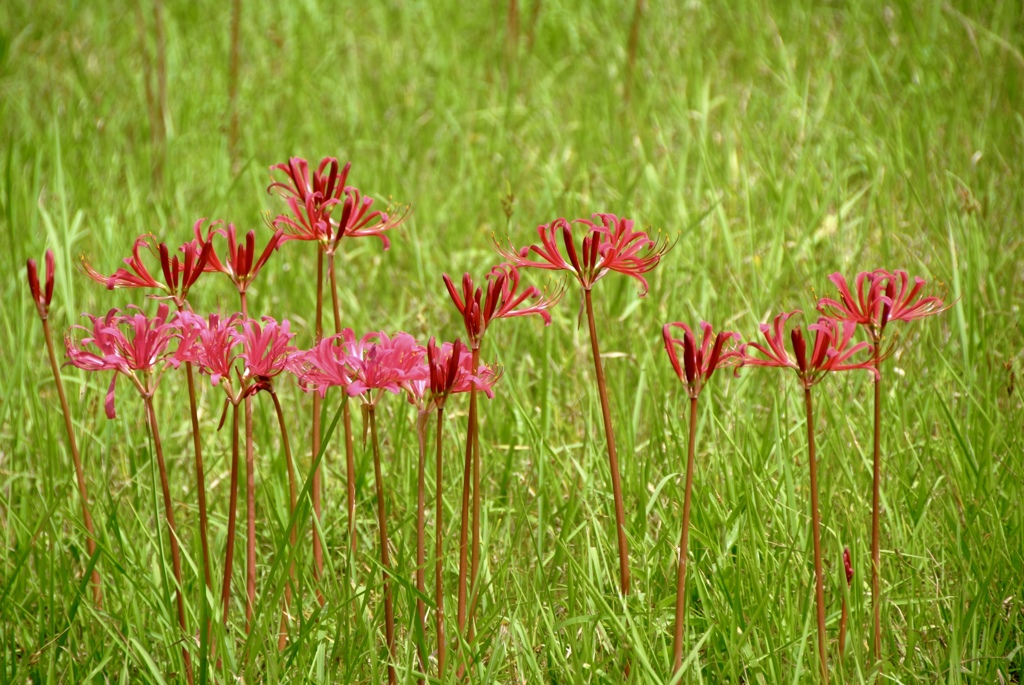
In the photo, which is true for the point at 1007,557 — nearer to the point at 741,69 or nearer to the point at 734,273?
the point at 734,273

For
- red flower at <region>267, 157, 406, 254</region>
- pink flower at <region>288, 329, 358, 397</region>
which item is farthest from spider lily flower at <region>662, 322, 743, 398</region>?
red flower at <region>267, 157, 406, 254</region>

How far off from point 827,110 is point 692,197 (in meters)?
0.84

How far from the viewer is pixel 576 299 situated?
10.8 ft

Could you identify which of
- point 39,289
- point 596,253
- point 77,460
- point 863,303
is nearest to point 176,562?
point 77,460

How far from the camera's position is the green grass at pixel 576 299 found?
6.34 ft

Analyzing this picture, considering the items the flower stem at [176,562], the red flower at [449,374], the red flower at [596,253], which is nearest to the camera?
the red flower at [449,374]

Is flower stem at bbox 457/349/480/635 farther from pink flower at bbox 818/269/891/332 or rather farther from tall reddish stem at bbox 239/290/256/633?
pink flower at bbox 818/269/891/332

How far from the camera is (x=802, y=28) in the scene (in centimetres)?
475

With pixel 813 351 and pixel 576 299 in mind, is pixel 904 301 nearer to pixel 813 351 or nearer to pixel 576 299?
pixel 813 351

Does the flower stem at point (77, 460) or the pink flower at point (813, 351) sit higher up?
the pink flower at point (813, 351)

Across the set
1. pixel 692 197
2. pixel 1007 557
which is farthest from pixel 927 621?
pixel 692 197

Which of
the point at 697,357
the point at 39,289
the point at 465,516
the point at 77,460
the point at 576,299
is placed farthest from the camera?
the point at 576,299

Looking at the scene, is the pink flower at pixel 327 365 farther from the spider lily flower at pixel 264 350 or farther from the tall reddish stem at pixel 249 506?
the tall reddish stem at pixel 249 506

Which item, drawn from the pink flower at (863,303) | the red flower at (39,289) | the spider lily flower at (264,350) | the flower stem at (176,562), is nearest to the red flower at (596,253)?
the pink flower at (863,303)
